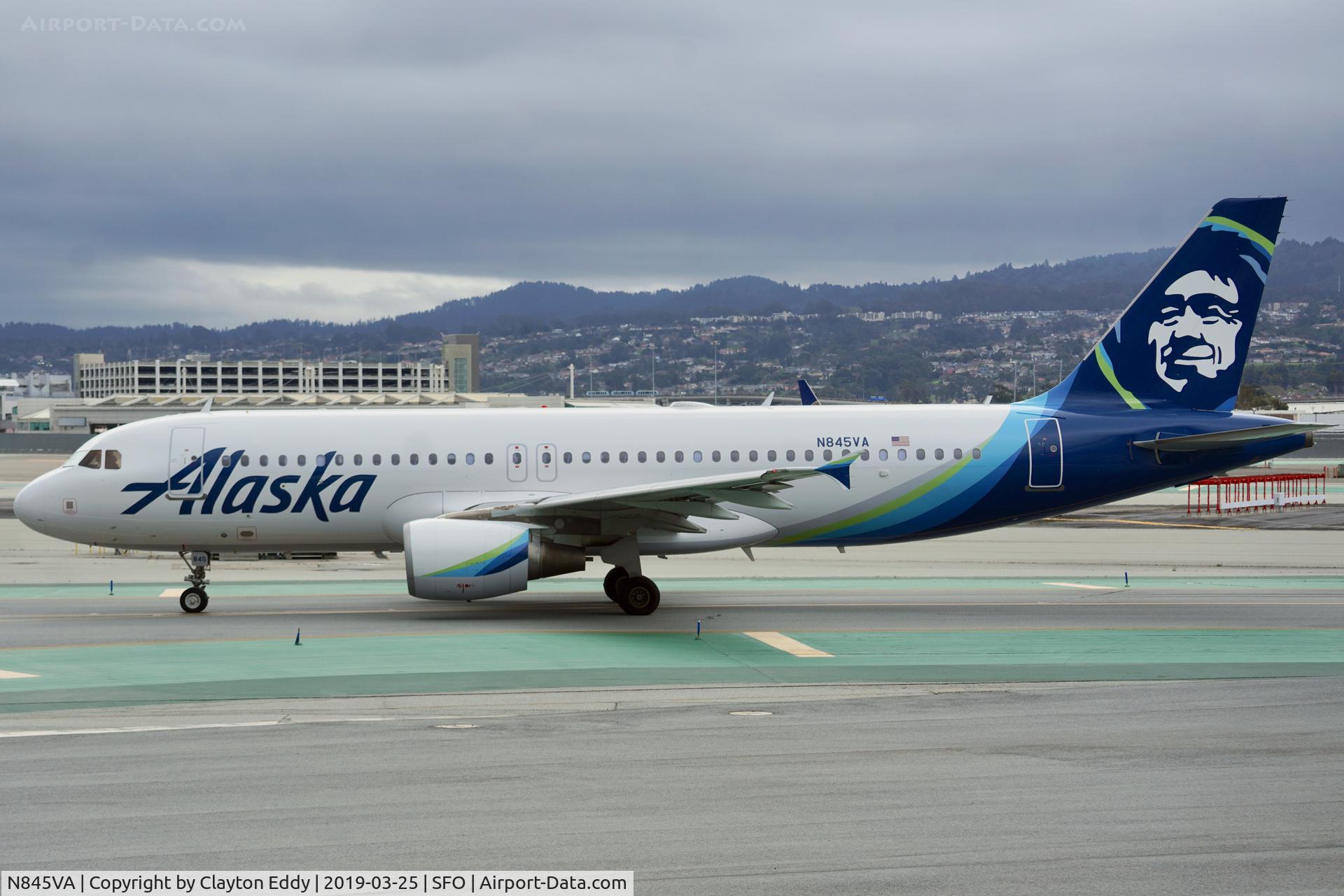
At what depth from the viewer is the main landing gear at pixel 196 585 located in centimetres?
2333

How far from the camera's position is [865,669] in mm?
17562

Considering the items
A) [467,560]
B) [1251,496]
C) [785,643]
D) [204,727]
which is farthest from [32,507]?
[1251,496]

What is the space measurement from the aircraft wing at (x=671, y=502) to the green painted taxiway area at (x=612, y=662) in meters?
2.16

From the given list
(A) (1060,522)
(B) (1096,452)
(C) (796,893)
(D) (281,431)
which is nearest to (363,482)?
(D) (281,431)

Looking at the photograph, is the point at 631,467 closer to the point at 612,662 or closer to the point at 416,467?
the point at 416,467

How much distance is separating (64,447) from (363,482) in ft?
292

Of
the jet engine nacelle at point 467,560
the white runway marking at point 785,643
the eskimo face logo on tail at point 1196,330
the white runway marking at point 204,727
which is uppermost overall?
the eskimo face logo on tail at point 1196,330

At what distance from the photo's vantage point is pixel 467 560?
21.3 m

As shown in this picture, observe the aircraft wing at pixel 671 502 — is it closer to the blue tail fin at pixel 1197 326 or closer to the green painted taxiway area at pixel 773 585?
the green painted taxiway area at pixel 773 585

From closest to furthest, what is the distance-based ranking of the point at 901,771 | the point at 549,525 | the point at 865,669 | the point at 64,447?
the point at 901,771, the point at 865,669, the point at 549,525, the point at 64,447

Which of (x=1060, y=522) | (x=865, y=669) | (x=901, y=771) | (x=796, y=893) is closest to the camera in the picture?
(x=796, y=893)

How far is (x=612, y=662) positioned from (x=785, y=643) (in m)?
3.02

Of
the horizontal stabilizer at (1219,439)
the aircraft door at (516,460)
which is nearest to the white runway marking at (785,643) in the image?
the aircraft door at (516,460)

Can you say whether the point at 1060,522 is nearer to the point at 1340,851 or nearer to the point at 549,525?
the point at 549,525
